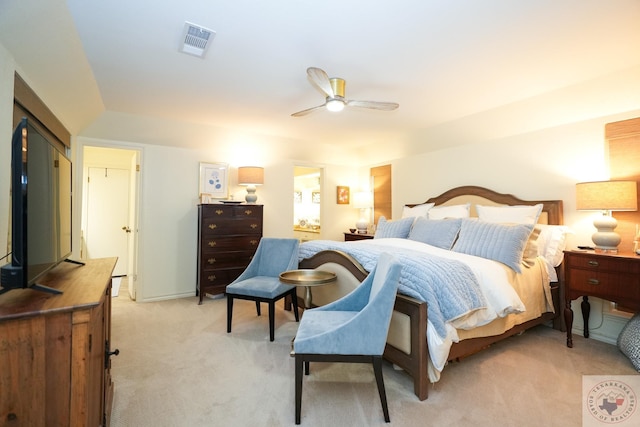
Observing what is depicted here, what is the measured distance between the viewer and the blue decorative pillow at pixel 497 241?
259cm

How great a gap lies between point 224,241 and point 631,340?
165 inches

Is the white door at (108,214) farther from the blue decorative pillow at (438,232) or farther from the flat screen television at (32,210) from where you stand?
the blue decorative pillow at (438,232)

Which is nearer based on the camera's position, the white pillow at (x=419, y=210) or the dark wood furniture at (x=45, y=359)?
the dark wood furniture at (x=45, y=359)

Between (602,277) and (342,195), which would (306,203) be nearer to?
(342,195)

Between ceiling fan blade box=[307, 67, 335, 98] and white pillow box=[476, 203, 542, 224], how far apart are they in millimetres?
2251

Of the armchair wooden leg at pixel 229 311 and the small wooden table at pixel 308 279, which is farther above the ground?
the small wooden table at pixel 308 279

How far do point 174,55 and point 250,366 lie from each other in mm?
2515

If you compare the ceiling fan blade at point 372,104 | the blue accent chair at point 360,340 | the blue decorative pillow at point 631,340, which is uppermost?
the ceiling fan blade at point 372,104

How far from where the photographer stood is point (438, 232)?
329cm

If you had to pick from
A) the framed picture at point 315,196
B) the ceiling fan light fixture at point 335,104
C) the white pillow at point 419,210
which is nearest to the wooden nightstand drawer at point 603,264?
the white pillow at point 419,210

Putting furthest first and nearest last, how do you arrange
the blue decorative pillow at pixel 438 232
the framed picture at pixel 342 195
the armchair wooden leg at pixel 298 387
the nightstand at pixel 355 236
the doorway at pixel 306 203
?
the doorway at pixel 306 203 < the framed picture at pixel 342 195 < the nightstand at pixel 355 236 < the blue decorative pillow at pixel 438 232 < the armchair wooden leg at pixel 298 387

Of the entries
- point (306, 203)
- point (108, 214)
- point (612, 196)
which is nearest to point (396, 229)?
point (612, 196)

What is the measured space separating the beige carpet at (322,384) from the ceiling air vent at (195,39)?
7.96 feet

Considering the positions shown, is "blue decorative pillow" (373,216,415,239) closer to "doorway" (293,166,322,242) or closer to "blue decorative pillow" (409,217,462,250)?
"blue decorative pillow" (409,217,462,250)
